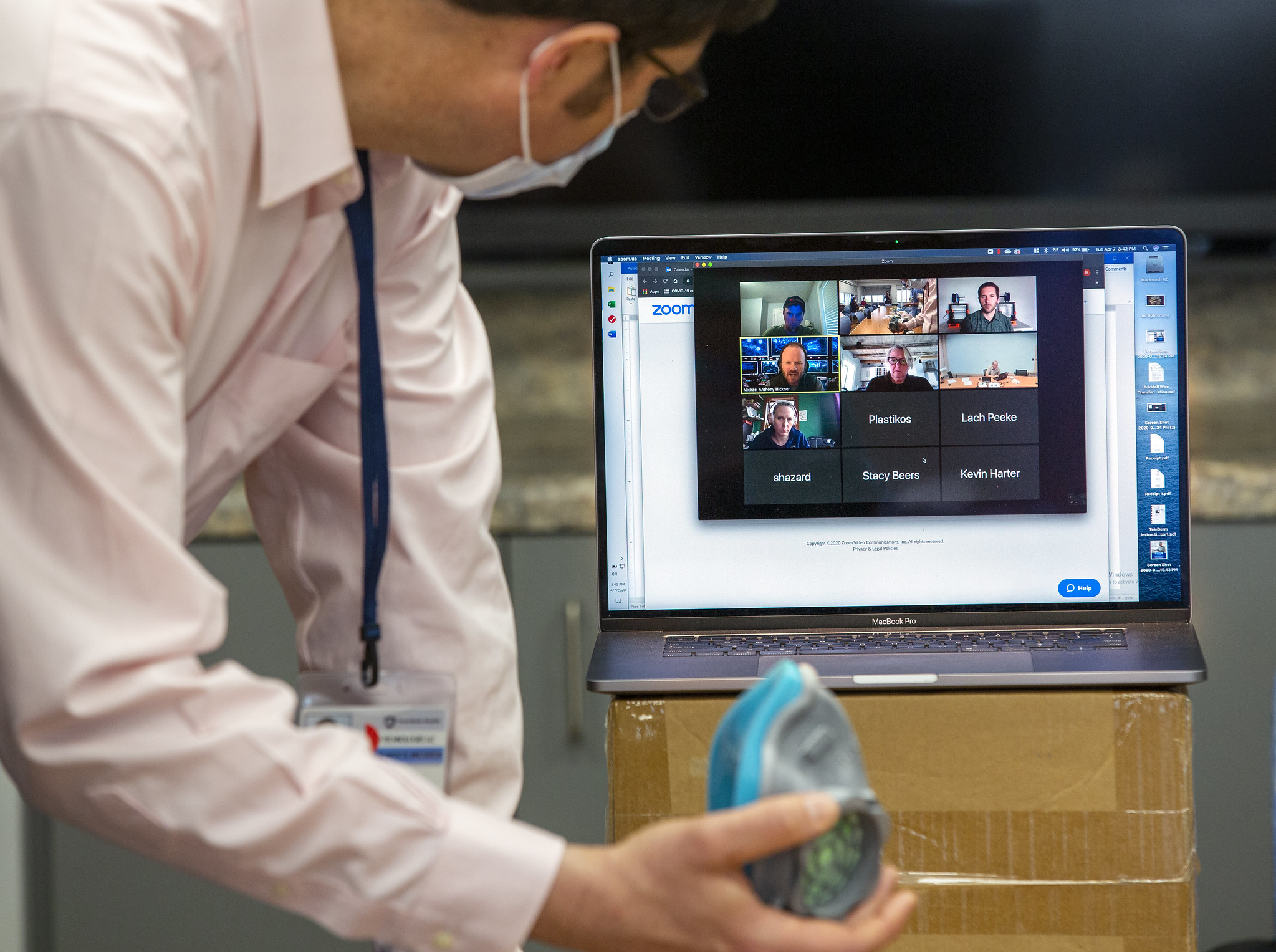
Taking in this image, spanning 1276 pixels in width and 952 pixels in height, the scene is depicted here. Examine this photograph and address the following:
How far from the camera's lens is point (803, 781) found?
0.55 metres

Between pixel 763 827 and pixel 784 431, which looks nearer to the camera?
pixel 763 827

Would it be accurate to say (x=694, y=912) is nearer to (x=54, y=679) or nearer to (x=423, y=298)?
(x=54, y=679)

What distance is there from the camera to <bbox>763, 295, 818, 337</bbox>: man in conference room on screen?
941 millimetres

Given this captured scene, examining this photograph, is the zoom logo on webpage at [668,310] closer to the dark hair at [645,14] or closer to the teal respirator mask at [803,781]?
the dark hair at [645,14]

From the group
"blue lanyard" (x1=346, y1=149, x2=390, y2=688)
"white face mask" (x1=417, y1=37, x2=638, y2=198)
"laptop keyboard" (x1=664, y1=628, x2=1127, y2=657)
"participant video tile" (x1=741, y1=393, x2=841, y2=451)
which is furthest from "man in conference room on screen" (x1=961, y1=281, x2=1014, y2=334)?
"blue lanyard" (x1=346, y1=149, x2=390, y2=688)

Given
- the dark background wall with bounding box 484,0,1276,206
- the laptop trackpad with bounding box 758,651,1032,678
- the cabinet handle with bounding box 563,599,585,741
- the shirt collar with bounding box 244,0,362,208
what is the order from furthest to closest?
the dark background wall with bounding box 484,0,1276,206 → the cabinet handle with bounding box 563,599,585,741 → the laptop trackpad with bounding box 758,651,1032,678 → the shirt collar with bounding box 244,0,362,208

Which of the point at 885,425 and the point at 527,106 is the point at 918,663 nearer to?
the point at 885,425

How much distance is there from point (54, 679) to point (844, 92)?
1.52 meters

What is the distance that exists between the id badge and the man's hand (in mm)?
214

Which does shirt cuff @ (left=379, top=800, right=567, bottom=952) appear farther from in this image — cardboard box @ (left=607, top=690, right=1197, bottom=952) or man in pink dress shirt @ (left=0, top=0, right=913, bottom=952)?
cardboard box @ (left=607, top=690, right=1197, bottom=952)

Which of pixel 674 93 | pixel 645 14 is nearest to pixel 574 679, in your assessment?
pixel 674 93

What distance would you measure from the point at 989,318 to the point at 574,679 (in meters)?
0.74

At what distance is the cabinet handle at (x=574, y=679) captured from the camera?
4.91ft

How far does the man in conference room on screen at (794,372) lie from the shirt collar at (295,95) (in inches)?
15.7
